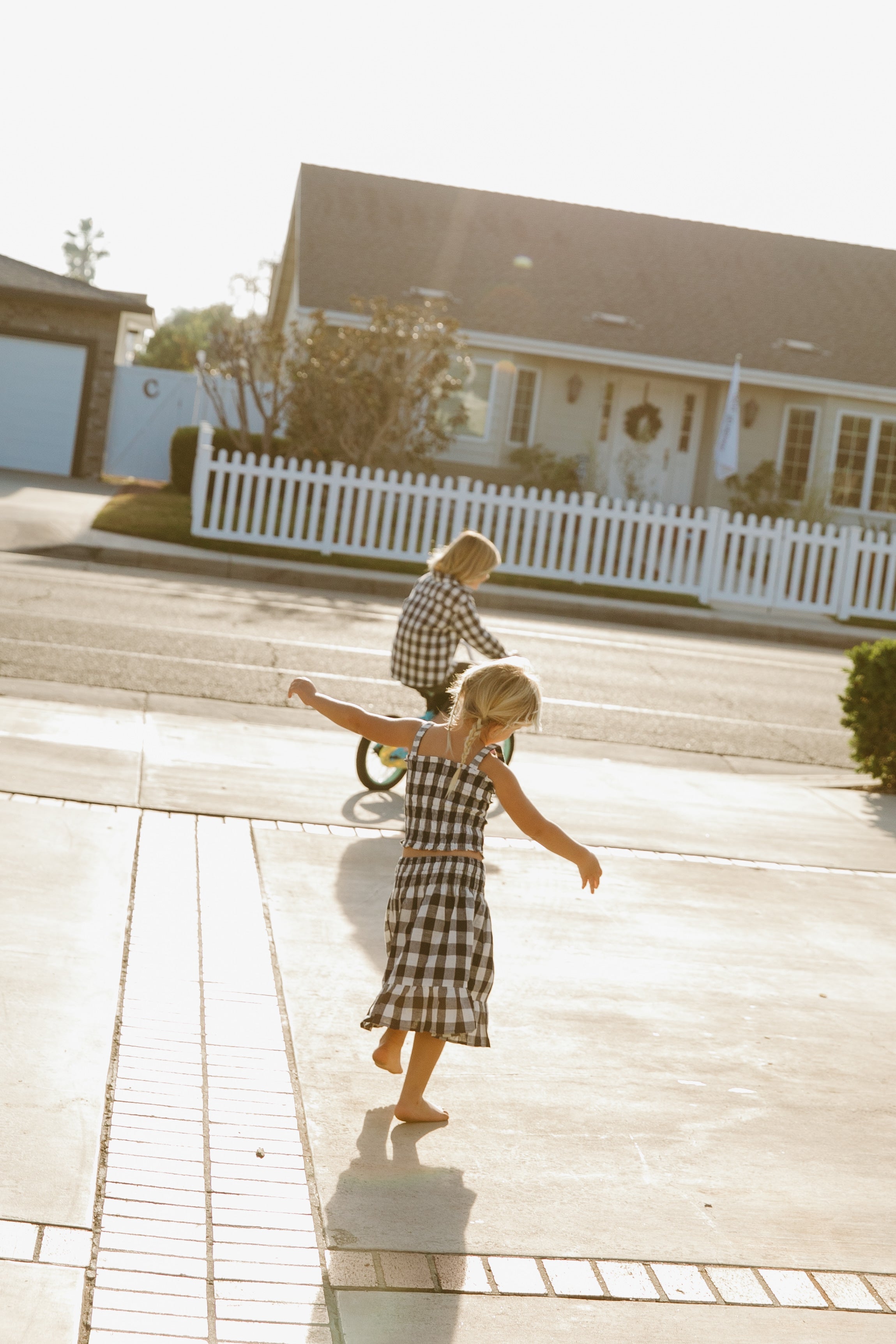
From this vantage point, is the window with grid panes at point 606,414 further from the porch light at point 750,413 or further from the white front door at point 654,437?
the porch light at point 750,413

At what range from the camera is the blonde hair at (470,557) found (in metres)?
6.59

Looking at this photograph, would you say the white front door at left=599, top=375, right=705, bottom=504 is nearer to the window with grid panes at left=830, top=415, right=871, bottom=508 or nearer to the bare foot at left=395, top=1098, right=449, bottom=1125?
the window with grid panes at left=830, top=415, right=871, bottom=508

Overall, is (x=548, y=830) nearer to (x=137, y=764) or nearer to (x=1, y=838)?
(x=1, y=838)

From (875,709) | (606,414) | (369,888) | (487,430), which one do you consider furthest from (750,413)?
(369,888)

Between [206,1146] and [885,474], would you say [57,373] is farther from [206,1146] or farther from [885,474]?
[206,1146]

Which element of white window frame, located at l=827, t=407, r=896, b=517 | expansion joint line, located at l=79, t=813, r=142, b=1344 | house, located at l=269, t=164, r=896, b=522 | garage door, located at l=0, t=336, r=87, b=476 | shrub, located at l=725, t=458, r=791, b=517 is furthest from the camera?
garage door, located at l=0, t=336, r=87, b=476

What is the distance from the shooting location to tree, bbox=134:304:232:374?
25.9m

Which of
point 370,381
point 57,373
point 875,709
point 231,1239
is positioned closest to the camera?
point 231,1239

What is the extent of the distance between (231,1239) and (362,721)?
1.39m

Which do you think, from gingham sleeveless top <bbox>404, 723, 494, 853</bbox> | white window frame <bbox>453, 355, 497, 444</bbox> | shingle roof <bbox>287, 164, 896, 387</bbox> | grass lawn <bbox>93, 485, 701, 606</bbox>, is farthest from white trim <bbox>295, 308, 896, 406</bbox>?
gingham sleeveless top <bbox>404, 723, 494, 853</bbox>

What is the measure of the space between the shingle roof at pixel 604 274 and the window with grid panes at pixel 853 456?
88 cm

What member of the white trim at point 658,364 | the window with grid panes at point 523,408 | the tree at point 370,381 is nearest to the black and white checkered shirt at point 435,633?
the tree at point 370,381

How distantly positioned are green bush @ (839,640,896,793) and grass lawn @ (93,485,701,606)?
1002cm

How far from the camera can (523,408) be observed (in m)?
26.2
